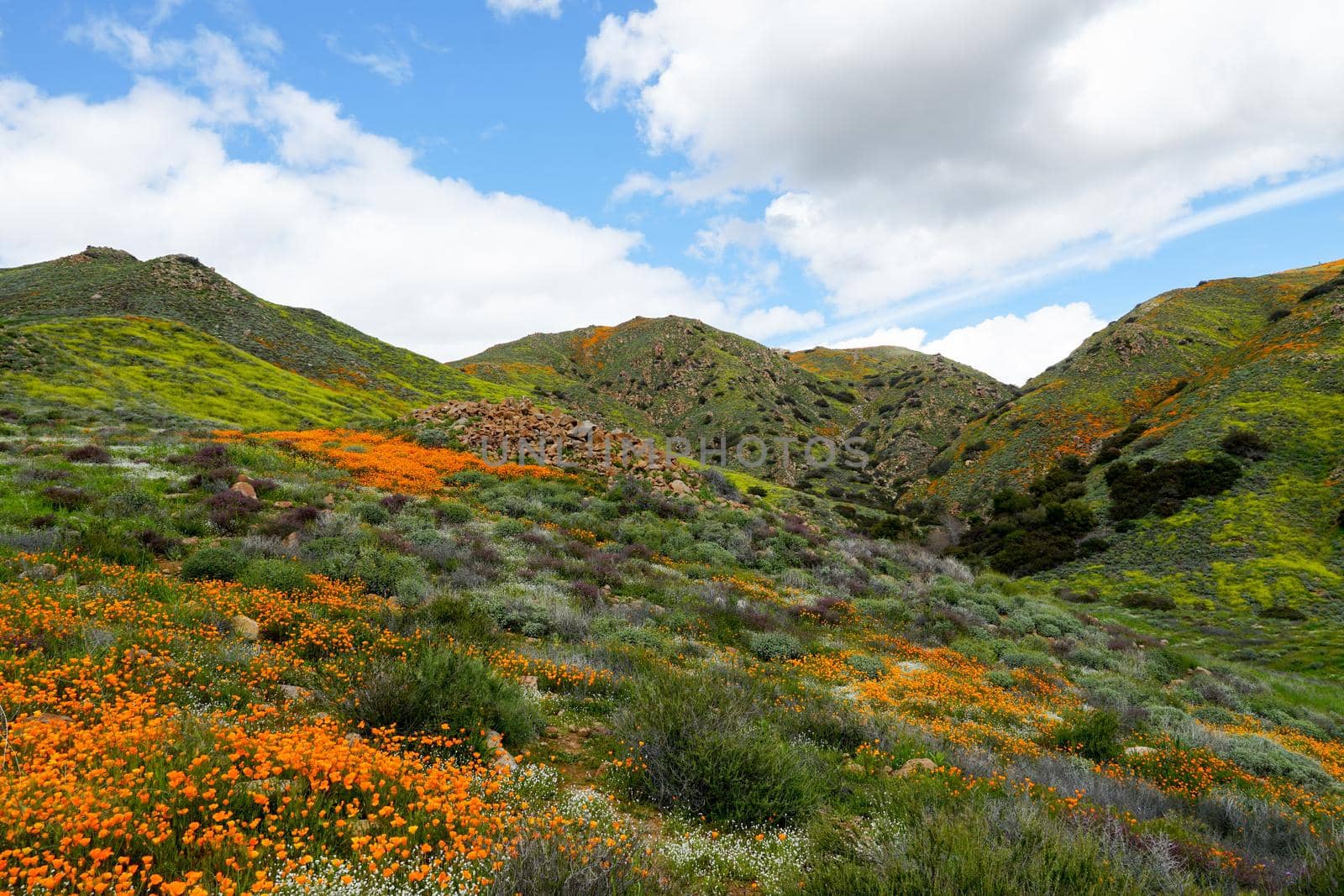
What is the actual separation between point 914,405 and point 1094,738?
7737 cm

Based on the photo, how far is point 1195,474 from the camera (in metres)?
34.4

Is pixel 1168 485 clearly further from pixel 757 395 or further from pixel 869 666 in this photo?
pixel 757 395

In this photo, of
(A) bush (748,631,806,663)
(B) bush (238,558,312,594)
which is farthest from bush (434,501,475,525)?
(A) bush (748,631,806,663)

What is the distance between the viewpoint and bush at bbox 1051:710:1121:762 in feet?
27.0

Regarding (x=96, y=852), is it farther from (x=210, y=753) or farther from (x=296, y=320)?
(x=296, y=320)

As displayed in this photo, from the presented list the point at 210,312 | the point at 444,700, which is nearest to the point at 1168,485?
the point at 444,700

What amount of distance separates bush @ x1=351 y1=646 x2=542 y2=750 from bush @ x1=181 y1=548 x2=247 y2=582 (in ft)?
17.6

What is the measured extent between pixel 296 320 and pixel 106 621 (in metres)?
76.9

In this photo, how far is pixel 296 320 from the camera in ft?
232

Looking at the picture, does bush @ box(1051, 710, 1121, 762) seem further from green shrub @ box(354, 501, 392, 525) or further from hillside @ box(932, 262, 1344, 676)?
hillside @ box(932, 262, 1344, 676)

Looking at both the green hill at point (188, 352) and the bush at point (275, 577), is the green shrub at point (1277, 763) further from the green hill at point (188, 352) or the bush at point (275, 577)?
the green hill at point (188, 352)

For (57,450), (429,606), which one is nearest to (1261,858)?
(429,606)

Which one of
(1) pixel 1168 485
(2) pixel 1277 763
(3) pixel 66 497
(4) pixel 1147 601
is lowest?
(4) pixel 1147 601

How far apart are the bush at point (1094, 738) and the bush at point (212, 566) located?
1295 cm
